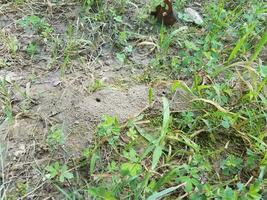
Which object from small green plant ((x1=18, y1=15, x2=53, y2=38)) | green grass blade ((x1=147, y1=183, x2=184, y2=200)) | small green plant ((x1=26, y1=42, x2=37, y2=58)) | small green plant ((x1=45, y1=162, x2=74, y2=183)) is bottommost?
small green plant ((x1=45, y1=162, x2=74, y2=183))

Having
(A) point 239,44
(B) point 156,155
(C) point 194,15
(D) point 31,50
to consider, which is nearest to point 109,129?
(B) point 156,155

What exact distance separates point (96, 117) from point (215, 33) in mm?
777

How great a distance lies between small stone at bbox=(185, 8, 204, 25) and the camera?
2145 mm

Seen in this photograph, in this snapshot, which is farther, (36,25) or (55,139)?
(36,25)

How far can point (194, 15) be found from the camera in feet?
7.14

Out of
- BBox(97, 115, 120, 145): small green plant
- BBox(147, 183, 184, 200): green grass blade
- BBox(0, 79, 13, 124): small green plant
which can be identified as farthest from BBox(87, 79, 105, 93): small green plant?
BBox(147, 183, 184, 200): green grass blade

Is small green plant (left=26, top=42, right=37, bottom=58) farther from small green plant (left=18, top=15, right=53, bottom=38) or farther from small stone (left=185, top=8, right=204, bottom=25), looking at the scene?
small stone (left=185, top=8, right=204, bottom=25)

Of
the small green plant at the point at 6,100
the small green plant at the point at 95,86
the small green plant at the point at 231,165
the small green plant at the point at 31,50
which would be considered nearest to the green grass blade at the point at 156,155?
the small green plant at the point at 231,165

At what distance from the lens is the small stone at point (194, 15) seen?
214 centimetres

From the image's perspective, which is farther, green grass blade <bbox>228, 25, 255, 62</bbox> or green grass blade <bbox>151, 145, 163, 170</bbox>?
green grass blade <bbox>228, 25, 255, 62</bbox>

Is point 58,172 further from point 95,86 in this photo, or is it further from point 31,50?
point 31,50

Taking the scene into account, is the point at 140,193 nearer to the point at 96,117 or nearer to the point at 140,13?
the point at 96,117

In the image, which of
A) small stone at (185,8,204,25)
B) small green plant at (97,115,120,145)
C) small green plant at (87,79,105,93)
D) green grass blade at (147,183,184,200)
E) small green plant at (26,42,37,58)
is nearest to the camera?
green grass blade at (147,183,184,200)

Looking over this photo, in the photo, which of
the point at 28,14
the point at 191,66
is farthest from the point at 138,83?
the point at 28,14
